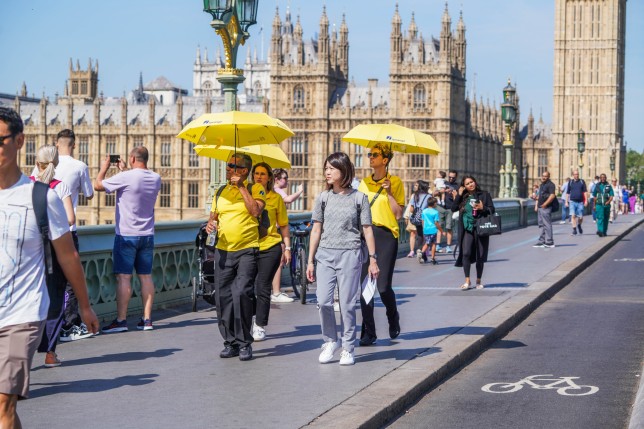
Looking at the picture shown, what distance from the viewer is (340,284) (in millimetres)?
9227

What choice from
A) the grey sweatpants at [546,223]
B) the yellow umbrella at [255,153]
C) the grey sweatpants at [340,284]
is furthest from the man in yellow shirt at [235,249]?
the grey sweatpants at [546,223]

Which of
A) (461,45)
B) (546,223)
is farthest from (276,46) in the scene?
(546,223)

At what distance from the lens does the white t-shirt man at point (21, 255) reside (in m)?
5.20

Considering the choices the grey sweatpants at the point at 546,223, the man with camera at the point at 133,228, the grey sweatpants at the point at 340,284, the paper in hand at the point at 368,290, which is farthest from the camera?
the grey sweatpants at the point at 546,223

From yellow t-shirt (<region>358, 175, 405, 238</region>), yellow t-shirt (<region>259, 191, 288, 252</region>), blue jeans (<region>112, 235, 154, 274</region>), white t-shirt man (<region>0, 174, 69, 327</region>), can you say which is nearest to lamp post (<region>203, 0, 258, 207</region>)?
yellow t-shirt (<region>259, 191, 288, 252</region>)

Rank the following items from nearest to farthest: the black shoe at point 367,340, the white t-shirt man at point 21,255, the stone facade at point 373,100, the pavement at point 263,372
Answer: the white t-shirt man at point 21,255, the pavement at point 263,372, the black shoe at point 367,340, the stone facade at point 373,100

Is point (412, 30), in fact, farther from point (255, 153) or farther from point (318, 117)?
point (255, 153)

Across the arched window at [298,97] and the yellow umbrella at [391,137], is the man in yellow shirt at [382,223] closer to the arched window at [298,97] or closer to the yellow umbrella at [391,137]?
the yellow umbrella at [391,137]

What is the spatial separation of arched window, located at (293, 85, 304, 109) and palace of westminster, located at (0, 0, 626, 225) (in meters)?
0.08

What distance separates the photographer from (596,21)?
384 feet

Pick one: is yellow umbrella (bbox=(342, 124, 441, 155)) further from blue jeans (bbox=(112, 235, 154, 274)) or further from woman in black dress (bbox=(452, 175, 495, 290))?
woman in black dress (bbox=(452, 175, 495, 290))

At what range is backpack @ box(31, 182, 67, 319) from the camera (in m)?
5.25

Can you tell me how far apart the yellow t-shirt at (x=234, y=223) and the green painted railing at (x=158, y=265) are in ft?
7.23

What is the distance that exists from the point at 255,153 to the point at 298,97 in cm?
8343
